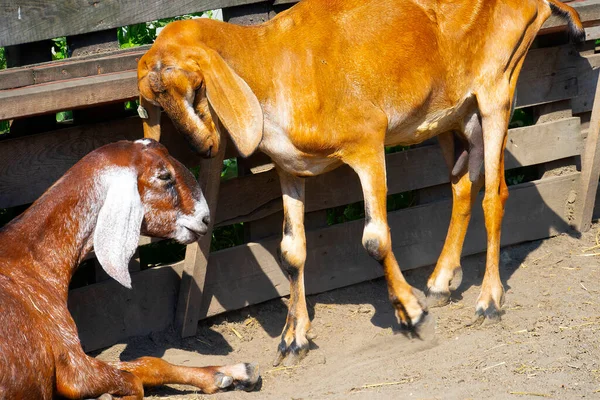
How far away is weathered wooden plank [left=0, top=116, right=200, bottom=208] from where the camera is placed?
528cm

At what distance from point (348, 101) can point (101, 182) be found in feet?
5.16

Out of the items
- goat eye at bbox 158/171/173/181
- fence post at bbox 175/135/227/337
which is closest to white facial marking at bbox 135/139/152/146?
goat eye at bbox 158/171/173/181

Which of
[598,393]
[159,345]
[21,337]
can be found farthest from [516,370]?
[21,337]

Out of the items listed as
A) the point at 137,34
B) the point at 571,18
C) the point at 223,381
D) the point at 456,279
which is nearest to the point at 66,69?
the point at 223,381

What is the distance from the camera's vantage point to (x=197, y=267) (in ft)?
19.4

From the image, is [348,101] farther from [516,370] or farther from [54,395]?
[54,395]

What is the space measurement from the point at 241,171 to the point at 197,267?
78cm

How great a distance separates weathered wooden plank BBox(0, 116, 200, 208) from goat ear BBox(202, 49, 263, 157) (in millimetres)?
340

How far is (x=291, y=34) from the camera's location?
213 inches

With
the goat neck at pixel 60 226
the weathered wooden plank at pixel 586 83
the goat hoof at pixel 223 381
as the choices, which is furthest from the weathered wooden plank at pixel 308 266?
the goat hoof at pixel 223 381

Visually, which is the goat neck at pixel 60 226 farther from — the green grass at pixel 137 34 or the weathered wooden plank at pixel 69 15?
the green grass at pixel 137 34

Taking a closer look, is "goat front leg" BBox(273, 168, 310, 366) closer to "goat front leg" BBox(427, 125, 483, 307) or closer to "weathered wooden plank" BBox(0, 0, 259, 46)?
"goat front leg" BBox(427, 125, 483, 307)

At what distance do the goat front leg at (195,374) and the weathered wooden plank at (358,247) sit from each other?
1019mm

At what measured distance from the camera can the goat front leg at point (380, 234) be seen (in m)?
5.50
